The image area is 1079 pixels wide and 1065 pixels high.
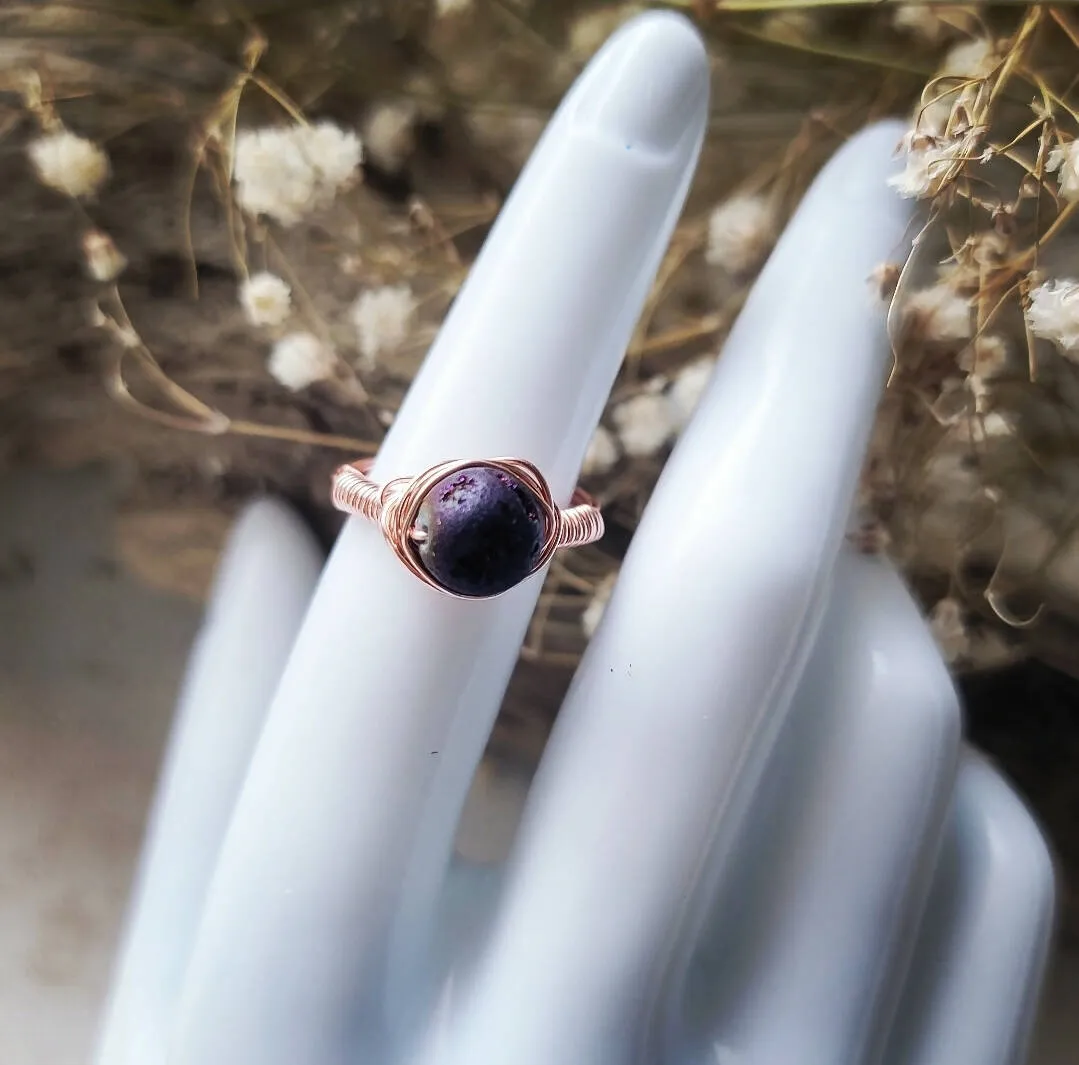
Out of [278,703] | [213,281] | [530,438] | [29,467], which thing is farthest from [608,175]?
[29,467]

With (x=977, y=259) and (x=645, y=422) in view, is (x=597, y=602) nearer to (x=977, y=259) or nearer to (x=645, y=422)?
(x=645, y=422)

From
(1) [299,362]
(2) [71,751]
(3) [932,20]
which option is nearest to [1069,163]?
(3) [932,20]

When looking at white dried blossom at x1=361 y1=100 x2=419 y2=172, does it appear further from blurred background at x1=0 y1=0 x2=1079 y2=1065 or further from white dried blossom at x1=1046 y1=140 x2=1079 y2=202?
white dried blossom at x1=1046 y1=140 x2=1079 y2=202

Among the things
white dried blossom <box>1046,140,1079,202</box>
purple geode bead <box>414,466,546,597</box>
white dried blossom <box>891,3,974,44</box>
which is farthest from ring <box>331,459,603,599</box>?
white dried blossom <box>891,3,974,44</box>

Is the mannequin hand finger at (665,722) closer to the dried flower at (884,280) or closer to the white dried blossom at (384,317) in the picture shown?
the dried flower at (884,280)

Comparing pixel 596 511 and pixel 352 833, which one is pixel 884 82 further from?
pixel 352 833

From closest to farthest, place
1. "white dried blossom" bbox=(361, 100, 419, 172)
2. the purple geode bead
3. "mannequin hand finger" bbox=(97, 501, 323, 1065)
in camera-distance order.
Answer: the purple geode bead, "mannequin hand finger" bbox=(97, 501, 323, 1065), "white dried blossom" bbox=(361, 100, 419, 172)
